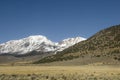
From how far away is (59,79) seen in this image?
127 ft

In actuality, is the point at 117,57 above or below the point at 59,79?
above

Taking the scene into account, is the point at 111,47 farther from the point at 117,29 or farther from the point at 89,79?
the point at 89,79

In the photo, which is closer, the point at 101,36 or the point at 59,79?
the point at 59,79

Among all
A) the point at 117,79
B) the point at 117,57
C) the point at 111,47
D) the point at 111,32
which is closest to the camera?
the point at 117,79

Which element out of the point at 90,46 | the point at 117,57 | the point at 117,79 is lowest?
the point at 117,79

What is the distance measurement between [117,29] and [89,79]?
528 feet

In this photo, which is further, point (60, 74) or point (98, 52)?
point (98, 52)

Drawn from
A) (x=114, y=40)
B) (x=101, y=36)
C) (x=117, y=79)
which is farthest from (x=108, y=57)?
(x=117, y=79)

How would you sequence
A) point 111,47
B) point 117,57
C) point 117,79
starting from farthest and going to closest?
point 111,47 < point 117,57 < point 117,79

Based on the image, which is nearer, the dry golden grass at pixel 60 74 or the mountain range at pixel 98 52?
the dry golden grass at pixel 60 74

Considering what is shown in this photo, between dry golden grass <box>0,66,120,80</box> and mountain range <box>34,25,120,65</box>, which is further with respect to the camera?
mountain range <box>34,25,120,65</box>

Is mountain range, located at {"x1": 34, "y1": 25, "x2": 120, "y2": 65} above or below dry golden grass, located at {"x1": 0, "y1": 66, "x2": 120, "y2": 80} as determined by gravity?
above

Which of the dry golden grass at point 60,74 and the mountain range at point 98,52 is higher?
the mountain range at point 98,52

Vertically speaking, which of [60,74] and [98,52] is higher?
[98,52]
